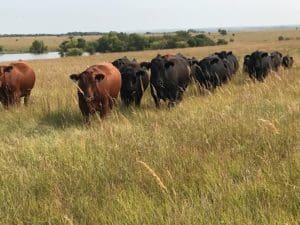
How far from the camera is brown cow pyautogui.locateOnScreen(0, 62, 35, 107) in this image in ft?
42.8

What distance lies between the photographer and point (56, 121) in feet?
35.4

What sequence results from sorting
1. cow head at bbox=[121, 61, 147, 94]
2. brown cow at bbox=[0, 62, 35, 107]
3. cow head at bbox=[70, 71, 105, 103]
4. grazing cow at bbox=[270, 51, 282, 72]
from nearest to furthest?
cow head at bbox=[70, 71, 105, 103] → cow head at bbox=[121, 61, 147, 94] → brown cow at bbox=[0, 62, 35, 107] → grazing cow at bbox=[270, 51, 282, 72]

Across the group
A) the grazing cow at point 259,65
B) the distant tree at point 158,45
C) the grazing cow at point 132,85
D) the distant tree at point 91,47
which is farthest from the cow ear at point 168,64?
the distant tree at point 91,47

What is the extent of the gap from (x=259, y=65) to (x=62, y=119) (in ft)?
29.4

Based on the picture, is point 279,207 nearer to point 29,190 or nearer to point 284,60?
point 29,190

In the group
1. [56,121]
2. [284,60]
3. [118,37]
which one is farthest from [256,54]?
[118,37]

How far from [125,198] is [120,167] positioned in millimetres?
950

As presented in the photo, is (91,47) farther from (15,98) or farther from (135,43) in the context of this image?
(15,98)

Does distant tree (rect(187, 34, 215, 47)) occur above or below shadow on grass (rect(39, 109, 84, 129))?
below

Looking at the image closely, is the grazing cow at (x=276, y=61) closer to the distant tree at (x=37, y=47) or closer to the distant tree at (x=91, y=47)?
the distant tree at (x=91, y=47)

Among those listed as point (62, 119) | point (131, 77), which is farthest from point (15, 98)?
point (131, 77)

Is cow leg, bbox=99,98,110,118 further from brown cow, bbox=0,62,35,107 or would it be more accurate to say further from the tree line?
the tree line

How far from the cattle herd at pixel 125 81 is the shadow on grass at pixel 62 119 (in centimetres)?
37

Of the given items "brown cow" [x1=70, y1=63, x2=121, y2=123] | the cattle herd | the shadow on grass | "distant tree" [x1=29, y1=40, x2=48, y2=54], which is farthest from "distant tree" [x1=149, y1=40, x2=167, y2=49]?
"brown cow" [x1=70, y1=63, x2=121, y2=123]
